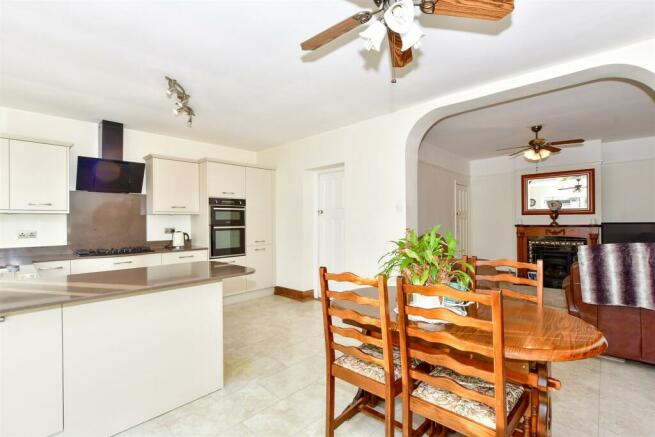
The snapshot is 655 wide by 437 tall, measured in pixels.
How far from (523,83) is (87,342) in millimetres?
3715

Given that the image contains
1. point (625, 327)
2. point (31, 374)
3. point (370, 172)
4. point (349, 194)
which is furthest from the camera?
point (349, 194)

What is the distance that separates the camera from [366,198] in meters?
3.90

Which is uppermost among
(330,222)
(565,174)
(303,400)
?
(565,174)

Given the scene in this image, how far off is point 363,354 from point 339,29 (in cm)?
162

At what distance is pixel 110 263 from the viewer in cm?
352

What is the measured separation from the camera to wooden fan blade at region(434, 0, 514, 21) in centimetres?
134

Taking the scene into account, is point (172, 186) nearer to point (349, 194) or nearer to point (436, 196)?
point (349, 194)

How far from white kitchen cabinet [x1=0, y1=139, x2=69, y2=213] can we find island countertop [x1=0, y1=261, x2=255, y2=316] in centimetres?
170

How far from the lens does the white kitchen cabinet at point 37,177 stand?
123 inches

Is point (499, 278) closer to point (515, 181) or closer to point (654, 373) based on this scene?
point (654, 373)

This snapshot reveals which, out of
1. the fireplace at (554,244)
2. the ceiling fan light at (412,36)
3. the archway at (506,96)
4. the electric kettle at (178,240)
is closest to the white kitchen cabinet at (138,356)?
A: the ceiling fan light at (412,36)

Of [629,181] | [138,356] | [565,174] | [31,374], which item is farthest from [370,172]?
[629,181]

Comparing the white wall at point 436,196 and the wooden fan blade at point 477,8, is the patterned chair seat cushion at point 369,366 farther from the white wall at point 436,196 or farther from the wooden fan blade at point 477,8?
the white wall at point 436,196

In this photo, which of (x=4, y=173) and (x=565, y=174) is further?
(x=565, y=174)
